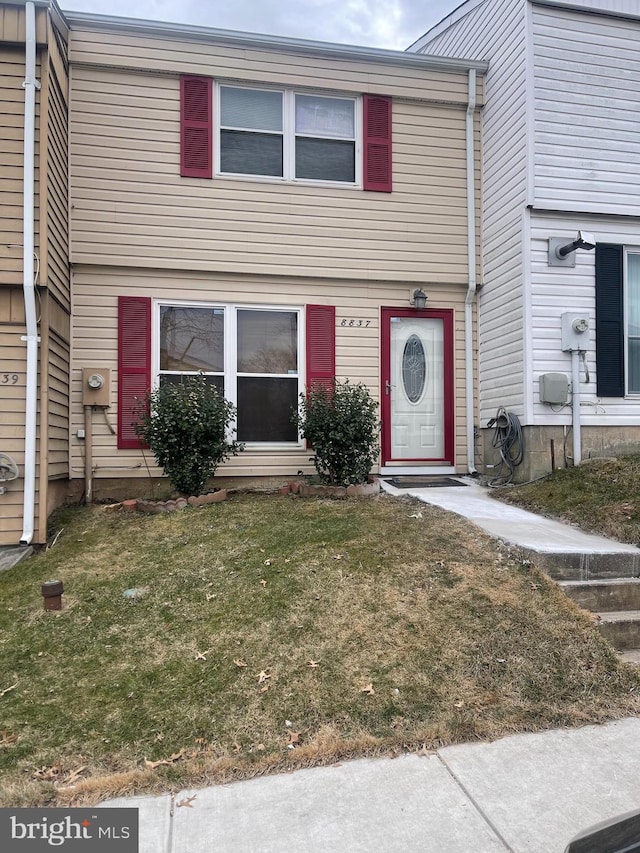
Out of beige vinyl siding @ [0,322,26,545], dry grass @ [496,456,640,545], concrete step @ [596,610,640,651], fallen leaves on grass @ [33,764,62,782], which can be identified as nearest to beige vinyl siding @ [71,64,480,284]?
beige vinyl siding @ [0,322,26,545]

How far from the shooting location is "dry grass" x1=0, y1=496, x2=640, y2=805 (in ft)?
8.34

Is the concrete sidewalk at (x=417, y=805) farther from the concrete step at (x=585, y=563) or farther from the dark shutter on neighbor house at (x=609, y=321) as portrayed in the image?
the dark shutter on neighbor house at (x=609, y=321)

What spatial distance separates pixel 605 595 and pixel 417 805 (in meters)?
2.30

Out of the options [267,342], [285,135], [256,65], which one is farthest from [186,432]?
[256,65]

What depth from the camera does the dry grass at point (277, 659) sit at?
8.34 ft

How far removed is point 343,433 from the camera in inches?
237

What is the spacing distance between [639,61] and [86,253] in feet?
22.5

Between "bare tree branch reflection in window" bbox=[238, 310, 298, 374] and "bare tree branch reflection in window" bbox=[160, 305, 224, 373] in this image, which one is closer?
"bare tree branch reflection in window" bbox=[160, 305, 224, 373]

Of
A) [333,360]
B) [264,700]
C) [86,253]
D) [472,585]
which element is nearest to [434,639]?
[472,585]

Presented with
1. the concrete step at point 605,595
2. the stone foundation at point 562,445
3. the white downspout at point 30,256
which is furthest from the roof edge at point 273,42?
the concrete step at point 605,595

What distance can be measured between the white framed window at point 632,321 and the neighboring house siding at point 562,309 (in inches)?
10.2

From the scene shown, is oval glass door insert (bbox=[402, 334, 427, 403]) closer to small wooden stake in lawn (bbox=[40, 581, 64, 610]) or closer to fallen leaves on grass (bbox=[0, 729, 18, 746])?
small wooden stake in lawn (bbox=[40, 581, 64, 610])

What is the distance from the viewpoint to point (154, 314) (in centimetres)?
673

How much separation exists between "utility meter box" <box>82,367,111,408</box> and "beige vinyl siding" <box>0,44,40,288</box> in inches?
61.9
